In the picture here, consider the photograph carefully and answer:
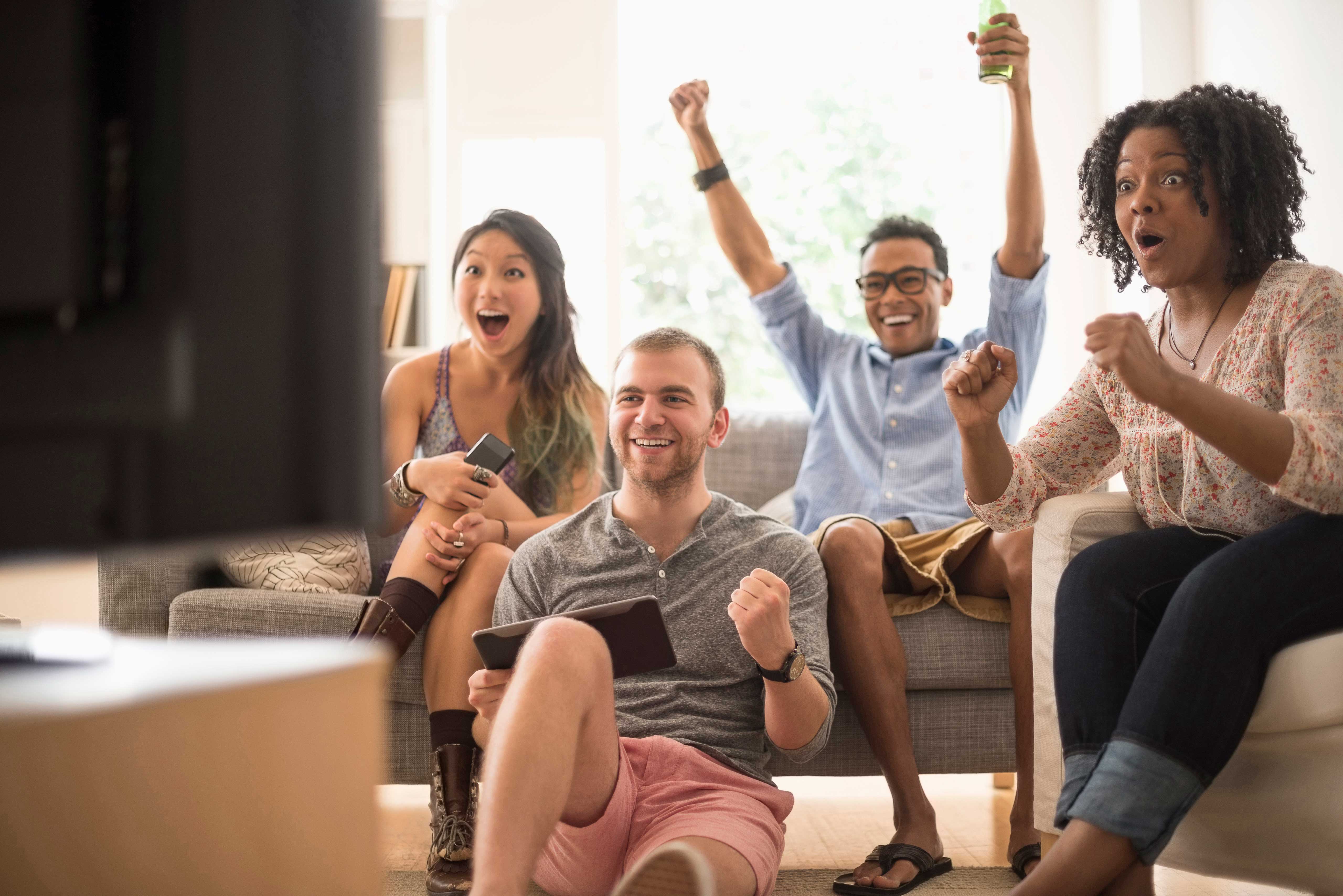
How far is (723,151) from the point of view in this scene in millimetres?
4211

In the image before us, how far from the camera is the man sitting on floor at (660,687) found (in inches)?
46.8

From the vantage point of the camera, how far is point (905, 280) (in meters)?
2.48

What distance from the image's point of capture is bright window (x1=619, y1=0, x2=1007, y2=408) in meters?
4.16

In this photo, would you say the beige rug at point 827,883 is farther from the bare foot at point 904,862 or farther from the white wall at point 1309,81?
the white wall at point 1309,81

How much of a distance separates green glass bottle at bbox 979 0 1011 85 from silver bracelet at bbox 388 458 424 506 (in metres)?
1.37

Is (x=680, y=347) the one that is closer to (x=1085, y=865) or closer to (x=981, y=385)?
(x=981, y=385)

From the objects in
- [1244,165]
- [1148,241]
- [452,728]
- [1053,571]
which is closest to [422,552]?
[452,728]

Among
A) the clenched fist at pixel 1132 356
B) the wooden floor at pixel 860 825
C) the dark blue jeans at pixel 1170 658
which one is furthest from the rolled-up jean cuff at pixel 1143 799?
the wooden floor at pixel 860 825

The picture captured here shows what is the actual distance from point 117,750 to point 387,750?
1.52 m

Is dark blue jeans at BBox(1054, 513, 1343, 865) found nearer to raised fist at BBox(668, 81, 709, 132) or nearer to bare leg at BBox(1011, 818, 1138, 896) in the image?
bare leg at BBox(1011, 818, 1138, 896)

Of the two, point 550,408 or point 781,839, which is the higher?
point 550,408

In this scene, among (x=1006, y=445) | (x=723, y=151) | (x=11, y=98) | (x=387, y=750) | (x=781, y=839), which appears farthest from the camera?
(x=723, y=151)

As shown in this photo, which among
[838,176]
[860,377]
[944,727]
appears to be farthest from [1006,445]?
[838,176]

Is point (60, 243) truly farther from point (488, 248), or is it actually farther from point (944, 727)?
point (488, 248)
